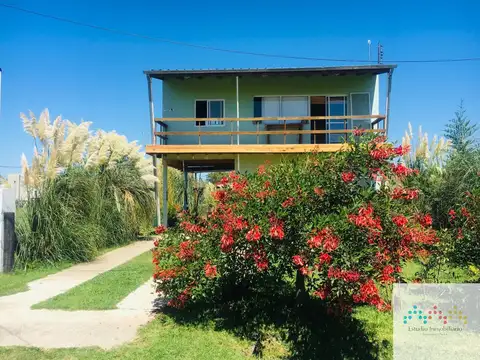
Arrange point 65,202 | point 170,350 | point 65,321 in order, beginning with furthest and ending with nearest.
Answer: point 65,202
point 65,321
point 170,350

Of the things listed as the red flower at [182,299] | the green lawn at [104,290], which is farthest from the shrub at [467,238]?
the green lawn at [104,290]

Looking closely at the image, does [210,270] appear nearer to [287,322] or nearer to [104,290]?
[287,322]

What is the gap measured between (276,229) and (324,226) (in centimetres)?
46

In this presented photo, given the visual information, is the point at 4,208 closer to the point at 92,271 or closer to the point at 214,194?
the point at 92,271

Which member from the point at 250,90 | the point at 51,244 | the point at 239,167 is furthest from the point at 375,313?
the point at 250,90

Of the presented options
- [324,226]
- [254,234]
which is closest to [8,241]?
[254,234]

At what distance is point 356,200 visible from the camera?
14.0ft

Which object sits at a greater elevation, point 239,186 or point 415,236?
point 239,186

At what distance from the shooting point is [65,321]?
213 inches

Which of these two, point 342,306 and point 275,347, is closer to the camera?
point 342,306

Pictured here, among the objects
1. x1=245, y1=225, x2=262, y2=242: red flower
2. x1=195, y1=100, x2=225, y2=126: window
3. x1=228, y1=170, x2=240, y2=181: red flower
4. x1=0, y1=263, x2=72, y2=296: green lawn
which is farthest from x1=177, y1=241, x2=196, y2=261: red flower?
x1=195, y1=100, x2=225, y2=126: window

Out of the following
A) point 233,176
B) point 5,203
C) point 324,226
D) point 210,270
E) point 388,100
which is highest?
point 388,100

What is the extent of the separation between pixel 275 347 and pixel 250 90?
45.9ft

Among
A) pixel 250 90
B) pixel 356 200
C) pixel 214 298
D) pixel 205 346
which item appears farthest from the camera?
pixel 250 90
